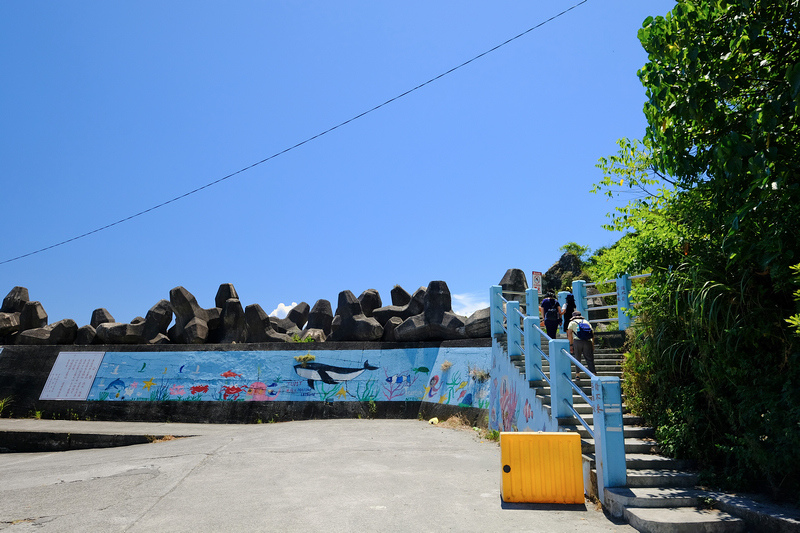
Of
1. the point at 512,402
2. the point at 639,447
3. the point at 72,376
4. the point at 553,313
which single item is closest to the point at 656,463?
the point at 639,447

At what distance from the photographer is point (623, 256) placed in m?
8.49

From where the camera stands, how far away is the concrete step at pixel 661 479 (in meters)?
6.38

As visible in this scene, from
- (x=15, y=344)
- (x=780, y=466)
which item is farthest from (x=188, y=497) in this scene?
(x=15, y=344)

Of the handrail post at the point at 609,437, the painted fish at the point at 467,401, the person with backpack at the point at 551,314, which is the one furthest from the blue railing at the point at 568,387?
Answer: the painted fish at the point at 467,401

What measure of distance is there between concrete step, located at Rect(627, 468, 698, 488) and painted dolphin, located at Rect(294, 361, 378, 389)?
10.3m

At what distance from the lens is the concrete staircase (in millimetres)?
5324

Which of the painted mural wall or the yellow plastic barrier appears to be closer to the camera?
the yellow plastic barrier

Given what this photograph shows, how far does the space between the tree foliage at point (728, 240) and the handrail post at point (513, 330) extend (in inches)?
122

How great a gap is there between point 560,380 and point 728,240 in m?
3.10

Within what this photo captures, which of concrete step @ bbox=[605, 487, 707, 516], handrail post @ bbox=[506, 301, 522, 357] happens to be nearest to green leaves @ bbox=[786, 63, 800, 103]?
concrete step @ bbox=[605, 487, 707, 516]

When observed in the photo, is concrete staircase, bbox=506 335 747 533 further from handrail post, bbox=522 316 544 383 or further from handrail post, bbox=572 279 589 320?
handrail post, bbox=572 279 589 320

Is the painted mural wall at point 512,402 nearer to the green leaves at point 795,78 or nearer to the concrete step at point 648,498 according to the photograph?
the concrete step at point 648,498

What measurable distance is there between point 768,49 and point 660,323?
3.68 meters

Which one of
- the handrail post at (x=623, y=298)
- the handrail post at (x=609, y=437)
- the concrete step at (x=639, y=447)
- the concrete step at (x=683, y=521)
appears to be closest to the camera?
the concrete step at (x=683, y=521)
